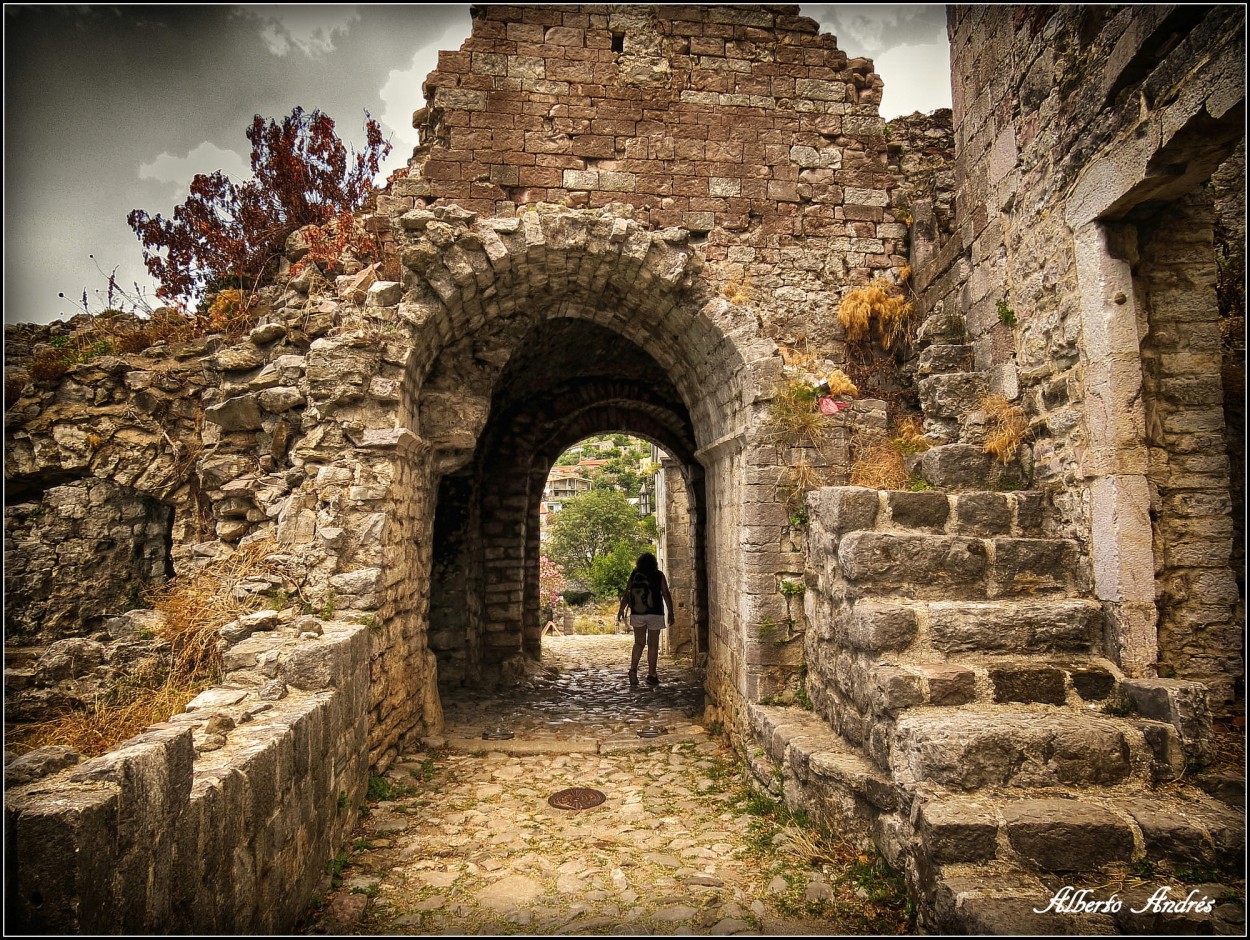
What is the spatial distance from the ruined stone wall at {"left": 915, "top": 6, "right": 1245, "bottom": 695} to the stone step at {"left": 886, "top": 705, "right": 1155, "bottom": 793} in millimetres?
489

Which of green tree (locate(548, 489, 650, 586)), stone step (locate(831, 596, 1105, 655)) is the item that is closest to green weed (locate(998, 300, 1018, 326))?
stone step (locate(831, 596, 1105, 655))

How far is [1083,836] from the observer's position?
273cm

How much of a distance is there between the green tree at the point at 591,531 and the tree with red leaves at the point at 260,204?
2072 cm

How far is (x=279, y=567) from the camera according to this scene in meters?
4.84

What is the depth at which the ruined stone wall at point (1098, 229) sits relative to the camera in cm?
315

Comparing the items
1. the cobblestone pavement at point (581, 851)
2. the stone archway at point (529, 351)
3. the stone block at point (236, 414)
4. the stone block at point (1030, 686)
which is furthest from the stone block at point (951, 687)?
the stone block at point (236, 414)

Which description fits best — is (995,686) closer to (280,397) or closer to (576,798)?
(576,798)

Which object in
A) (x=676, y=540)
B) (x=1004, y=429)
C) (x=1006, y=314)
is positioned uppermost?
(x=1006, y=314)

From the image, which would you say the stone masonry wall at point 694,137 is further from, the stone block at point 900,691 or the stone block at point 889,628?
the stone block at point 900,691

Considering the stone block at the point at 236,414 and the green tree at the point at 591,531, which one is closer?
the stone block at the point at 236,414

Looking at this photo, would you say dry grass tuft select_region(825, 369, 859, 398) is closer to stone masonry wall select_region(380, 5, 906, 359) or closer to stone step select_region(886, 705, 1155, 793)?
stone masonry wall select_region(380, 5, 906, 359)

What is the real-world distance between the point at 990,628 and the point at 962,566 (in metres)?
0.42

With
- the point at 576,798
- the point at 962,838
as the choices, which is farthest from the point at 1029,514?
the point at 576,798

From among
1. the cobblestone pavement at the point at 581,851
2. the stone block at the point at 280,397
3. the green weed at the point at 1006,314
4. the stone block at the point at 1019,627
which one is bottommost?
the cobblestone pavement at the point at 581,851
